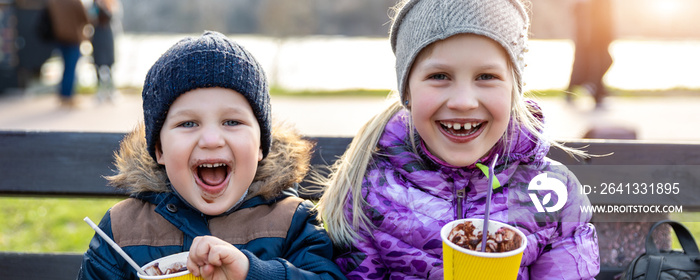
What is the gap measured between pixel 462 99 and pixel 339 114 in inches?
290

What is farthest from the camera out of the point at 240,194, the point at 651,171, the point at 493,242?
the point at 651,171

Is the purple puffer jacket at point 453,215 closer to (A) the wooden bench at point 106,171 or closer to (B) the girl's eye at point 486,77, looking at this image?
(B) the girl's eye at point 486,77

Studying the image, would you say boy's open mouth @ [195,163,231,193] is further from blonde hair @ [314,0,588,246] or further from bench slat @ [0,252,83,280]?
bench slat @ [0,252,83,280]

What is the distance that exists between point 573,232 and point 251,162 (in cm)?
111

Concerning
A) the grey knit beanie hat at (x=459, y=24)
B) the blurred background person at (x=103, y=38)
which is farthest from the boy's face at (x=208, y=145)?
the blurred background person at (x=103, y=38)

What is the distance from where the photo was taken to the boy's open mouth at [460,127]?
208 cm

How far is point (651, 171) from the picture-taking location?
2633 millimetres

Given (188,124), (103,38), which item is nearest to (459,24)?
(188,124)

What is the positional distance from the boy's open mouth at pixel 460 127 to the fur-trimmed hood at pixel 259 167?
1.90 ft

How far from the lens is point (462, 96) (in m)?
2.01

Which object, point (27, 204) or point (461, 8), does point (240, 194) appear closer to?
point (461, 8)

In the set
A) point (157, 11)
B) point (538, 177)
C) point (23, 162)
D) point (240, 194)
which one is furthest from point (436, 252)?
point (157, 11)

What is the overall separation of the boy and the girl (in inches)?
7.4

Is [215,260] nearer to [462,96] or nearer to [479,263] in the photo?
[479,263]
